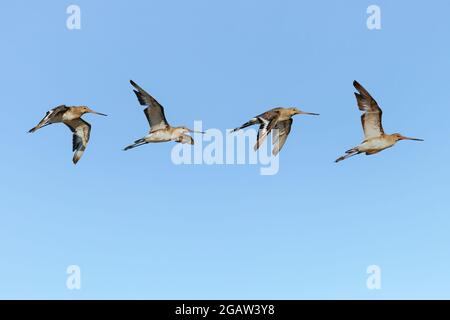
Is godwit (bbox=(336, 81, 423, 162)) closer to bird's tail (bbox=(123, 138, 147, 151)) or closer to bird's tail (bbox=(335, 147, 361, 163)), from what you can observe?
bird's tail (bbox=(335, 147, 361, 163))

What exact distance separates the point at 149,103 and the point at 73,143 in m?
4.06

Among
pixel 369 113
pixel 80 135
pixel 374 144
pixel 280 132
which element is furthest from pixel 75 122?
pixel 374 144

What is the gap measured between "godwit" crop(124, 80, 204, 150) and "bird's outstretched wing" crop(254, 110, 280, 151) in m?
2.54

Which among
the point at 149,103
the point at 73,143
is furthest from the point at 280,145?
the point at 73,143

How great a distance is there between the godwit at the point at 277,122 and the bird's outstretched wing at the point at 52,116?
5.59 metres

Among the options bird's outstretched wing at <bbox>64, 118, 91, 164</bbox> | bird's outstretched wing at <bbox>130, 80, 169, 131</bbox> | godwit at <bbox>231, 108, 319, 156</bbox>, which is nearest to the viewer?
bird's outstretched wing at <bbox>130, 80, 169, 131</bbox>

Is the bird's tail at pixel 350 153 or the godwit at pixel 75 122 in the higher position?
the godwit at pixel 75 122

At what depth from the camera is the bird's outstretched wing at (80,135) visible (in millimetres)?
24375

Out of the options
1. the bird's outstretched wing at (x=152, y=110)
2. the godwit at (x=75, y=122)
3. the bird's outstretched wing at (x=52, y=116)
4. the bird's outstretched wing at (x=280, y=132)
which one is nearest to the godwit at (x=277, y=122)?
the bird's outstretched wing at (x=280, y=132)

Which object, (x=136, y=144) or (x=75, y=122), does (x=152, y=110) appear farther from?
(x=75, y=122)

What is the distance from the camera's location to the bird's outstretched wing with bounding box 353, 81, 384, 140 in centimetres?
2102

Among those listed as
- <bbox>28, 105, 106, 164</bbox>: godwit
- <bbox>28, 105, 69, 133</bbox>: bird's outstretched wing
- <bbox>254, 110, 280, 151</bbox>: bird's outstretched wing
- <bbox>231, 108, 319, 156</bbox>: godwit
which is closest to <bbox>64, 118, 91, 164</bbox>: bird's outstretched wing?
<bbox>28, 105, 106, 164</bbox>: godwit

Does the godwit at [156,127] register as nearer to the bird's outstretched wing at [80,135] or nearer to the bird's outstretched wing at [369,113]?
the bird's outstretched wing at [80,135]

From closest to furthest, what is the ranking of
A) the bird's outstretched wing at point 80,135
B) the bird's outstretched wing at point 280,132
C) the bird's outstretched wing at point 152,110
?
the bird's outstretched wing at point 152,110
the bird's outstretched wing at point 280,132
the bird's outstretched wing at point 80,135
